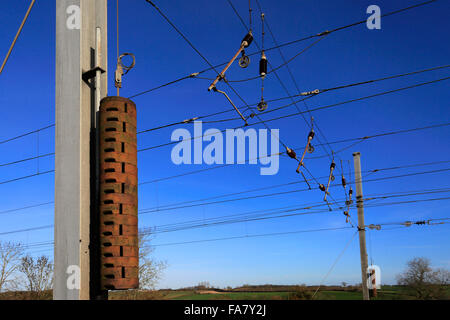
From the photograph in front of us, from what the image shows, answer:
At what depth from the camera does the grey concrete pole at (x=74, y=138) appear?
3764 mm

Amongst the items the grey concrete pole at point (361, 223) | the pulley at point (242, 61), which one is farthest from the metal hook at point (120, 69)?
the grey concrete pole at point (361, 223)

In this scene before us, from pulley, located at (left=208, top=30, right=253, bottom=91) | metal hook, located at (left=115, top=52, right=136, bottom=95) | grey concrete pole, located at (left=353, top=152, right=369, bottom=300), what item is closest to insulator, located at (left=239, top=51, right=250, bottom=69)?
pulley, located at (left=208, top=30, right=253, bottom=91)

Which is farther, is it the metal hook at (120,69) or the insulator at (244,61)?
the insulator at (244,61)

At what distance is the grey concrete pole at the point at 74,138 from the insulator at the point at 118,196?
0.63 feet

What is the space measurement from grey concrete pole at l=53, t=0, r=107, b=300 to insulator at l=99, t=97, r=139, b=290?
0.63 ft

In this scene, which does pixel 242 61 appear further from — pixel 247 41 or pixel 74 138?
pixel 74 138

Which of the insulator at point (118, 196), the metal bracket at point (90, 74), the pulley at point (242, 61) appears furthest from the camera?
the pulley at point (242, 61)

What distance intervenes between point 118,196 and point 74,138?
2.49ft

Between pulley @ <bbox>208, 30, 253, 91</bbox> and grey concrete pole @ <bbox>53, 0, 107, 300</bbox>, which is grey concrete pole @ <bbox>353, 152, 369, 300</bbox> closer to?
pulley @ <bbox>208, 30, 253, 91</bbox>

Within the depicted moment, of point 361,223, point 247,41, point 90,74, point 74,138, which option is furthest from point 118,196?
point 361,223

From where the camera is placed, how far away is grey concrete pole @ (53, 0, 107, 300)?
12.3 ft

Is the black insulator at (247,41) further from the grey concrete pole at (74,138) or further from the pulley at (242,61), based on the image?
the grey concrete pole at (74,138)
